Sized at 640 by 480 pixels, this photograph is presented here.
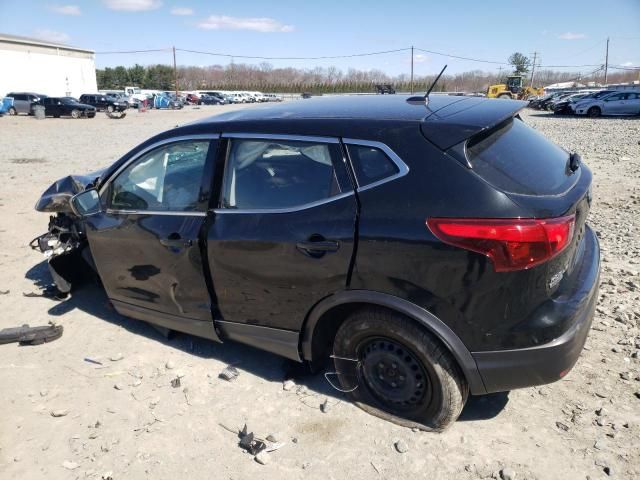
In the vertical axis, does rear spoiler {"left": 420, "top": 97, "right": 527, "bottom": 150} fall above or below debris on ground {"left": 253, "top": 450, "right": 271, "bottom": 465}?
above

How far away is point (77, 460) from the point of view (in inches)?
107

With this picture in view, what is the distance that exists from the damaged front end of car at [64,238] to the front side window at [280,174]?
1769mm

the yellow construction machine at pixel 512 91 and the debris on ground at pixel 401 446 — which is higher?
the yellow construction machine at pixel 512 91

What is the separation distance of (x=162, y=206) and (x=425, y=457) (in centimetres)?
238

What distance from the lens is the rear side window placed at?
2547mm

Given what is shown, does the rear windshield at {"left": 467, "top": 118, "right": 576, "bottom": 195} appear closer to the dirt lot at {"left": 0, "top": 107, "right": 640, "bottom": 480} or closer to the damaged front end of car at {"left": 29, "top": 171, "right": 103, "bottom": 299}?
the dirt lot at {"left": 0, "top": 107, "right": 640, "bottom": 480}

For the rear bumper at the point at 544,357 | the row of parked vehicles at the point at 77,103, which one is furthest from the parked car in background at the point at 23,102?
the rear bumper at the point at 544,357

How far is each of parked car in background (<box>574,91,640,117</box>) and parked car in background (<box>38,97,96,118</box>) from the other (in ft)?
108

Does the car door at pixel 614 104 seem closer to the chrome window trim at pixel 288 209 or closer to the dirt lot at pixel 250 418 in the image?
the dirt lot at pixel 250 418

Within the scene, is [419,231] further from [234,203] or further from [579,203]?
[234,203]

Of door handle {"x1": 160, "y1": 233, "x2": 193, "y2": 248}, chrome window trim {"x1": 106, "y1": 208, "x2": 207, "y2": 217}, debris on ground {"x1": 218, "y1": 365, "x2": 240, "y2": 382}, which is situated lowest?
debris on ground {"x1": 218, "y1": 365, "x2": 240, "y2": 382}

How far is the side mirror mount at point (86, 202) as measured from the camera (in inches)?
150

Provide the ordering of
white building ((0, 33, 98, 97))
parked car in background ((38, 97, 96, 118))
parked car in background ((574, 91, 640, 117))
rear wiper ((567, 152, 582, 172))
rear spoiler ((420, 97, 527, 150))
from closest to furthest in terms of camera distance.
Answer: rear spoiler ((420, 97, 527, 150)) → rear wiper ((567, 152, 582, 172)) → parked car in background ((574, 91, 640, 117)) → parked car in background ((38, 97, 96, 118)) → white building ((0, 33, 98, 97))

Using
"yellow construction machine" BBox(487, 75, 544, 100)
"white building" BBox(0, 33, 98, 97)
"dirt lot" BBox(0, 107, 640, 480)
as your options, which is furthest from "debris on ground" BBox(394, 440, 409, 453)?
"white building" BBox(0, 33, 98, 97)
